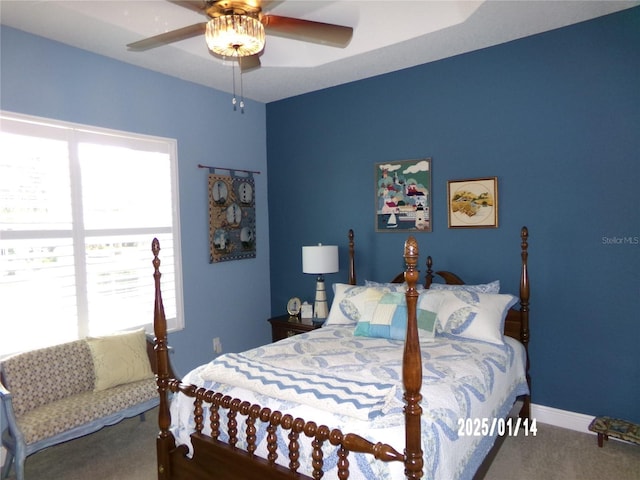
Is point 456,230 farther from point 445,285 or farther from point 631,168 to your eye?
point 631,168

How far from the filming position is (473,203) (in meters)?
3.44

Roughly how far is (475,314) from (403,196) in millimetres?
1270

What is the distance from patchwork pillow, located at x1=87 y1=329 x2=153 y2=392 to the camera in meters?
A: 2.96

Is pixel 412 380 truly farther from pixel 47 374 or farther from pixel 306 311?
pixel 306 311

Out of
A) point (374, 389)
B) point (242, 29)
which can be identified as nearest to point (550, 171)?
point (374, 389)

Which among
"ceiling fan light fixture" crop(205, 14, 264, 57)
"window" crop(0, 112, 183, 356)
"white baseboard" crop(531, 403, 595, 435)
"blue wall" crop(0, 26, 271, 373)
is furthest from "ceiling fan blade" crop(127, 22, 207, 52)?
"white baseboard" crop(531, 403, 595, 435)

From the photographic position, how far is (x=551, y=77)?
310 centimetres

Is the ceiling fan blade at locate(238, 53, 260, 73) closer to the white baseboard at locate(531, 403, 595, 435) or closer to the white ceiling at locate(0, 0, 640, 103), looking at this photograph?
the white ceiling at locate(0, 0, 640, 103)

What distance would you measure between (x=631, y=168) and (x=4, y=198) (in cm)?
404

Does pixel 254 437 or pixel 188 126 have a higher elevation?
pixel 188 126

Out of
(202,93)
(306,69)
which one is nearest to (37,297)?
(202,93)

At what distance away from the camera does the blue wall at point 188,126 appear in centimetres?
295

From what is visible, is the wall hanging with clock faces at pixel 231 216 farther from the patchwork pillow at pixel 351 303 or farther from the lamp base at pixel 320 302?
the patchwork pillow at pixel 351 303

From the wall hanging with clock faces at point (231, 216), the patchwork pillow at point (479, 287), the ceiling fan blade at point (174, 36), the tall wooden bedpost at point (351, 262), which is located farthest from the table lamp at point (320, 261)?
the ceiling fan blade at point (174, 36)
